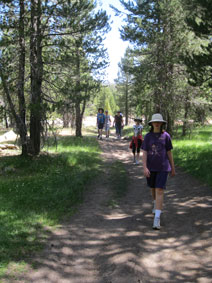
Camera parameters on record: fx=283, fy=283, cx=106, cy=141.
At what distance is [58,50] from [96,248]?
8032 mm

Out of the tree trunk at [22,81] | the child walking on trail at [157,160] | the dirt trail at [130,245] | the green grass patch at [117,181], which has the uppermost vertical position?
the tree trunk at [22,81]

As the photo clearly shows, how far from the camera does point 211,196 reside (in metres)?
7.17

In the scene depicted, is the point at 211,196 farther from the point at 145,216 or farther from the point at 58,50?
the point at 58,50

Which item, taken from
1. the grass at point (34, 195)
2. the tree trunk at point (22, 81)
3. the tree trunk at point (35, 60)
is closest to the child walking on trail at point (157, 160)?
the grass at point (34, 195)

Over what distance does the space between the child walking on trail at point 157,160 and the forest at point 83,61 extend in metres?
4.28

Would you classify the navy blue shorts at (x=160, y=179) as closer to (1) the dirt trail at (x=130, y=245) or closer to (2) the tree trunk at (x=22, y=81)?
(1) the dirt trail at (x=130, y=245)

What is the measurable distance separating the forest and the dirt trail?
4103 mm

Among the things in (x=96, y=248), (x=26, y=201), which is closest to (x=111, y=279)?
(x=96, y=248)

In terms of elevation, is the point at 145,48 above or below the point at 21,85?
above


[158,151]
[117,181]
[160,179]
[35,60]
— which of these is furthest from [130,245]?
[35,60]

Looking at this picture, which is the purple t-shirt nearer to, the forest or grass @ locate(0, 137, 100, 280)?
grass @ locate(0, 137, 100, 280)

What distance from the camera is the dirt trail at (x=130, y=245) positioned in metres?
3.74

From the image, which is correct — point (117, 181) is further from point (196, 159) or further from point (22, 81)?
point (22, 81)

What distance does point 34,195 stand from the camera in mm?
6898
